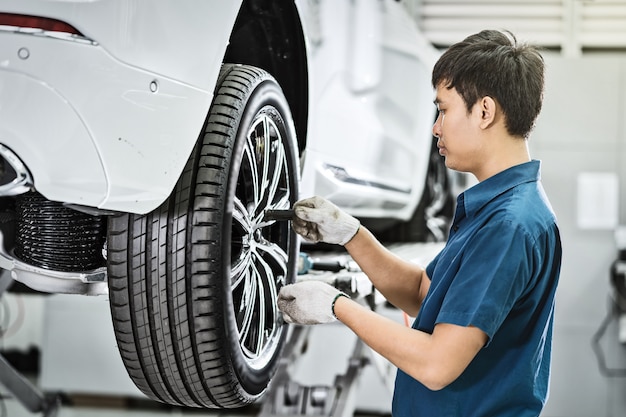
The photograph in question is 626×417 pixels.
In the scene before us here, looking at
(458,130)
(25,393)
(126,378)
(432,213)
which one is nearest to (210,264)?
(458,130)

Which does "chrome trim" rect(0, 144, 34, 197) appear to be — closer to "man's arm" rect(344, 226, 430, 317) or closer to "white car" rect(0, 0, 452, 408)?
"white car" rect(0, 0, 452, 408)

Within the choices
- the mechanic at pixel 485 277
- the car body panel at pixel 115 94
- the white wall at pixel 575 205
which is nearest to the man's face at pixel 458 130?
the mechanic at pixel 485 277

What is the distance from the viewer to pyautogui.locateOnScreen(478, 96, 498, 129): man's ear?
62.4 inches

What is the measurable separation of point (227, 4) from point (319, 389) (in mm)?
Answer: 1805

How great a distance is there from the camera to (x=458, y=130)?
1.64 meters

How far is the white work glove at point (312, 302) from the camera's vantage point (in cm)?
171

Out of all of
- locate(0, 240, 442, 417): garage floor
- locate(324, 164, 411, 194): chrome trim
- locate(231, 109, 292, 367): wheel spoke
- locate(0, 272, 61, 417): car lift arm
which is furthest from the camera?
locate(0, 240, 442, 417): garage floor

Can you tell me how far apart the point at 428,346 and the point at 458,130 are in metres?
0.44

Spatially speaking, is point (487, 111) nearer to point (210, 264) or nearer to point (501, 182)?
point (501, 182)

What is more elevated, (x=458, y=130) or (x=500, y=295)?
(x=458, y=130)

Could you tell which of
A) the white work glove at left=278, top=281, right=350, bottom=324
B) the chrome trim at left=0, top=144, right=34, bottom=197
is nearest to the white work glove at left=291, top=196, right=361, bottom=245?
the white work glove at left=278, top=281, right=350, bottom=324

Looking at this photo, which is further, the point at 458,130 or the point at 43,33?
the point at 458,130

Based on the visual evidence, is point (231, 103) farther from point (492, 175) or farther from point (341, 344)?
point (341, 344)

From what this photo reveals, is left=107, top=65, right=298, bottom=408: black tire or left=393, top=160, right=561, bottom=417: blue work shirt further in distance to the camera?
left=107, top=65, right=298, bottom=408: black tire
